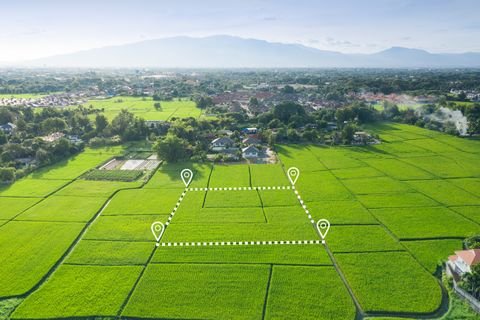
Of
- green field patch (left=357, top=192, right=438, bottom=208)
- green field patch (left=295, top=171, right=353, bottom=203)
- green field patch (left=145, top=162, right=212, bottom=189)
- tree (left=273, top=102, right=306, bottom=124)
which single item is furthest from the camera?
tree (left=273, top=102, right=306, bottom=124)

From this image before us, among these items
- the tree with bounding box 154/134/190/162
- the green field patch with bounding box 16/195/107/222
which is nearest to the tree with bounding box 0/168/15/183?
the green field patch with bounding box 16/195/107/222

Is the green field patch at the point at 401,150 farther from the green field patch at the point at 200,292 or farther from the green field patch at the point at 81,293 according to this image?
the green field patch at the point at 81,293

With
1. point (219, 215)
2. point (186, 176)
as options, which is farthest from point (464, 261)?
point (186, 176)

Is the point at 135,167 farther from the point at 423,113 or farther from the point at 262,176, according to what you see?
the point at 423,113

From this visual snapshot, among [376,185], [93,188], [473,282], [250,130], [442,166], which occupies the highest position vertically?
[473,282]

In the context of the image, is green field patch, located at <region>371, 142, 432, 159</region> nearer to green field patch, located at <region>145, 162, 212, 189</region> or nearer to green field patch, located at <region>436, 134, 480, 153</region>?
green field patch, located at <region>436, 134, 480, 153</region>

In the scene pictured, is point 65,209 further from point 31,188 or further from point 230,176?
point 230,176

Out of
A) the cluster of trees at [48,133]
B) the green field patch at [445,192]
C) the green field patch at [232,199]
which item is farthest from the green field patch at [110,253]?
the green field patch at [445,192]
